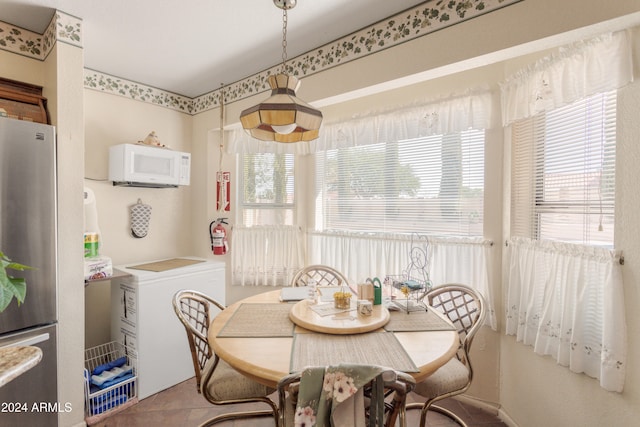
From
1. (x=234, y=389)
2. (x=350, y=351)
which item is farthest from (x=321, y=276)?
(x=350, y=351)

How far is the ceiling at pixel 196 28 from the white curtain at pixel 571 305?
1692 mm

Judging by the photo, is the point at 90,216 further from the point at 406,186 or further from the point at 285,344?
the point at 406,186

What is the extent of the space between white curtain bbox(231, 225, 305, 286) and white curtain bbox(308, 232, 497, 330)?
172mm

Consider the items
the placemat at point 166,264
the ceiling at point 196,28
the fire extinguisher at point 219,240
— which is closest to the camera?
the ceiling at point 196,28

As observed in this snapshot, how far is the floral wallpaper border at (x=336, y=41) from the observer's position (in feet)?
5.73

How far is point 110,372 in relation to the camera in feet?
7.35

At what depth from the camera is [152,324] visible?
7.70ft

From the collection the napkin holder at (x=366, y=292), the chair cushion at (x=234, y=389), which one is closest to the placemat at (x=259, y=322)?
the chair cushion at (x=234, y=389)

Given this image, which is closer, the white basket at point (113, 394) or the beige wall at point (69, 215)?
the beige wall at point (69, 215)

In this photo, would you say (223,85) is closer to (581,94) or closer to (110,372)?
(110,372)

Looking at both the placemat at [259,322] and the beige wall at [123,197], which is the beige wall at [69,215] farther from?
the placemat at [259,322]

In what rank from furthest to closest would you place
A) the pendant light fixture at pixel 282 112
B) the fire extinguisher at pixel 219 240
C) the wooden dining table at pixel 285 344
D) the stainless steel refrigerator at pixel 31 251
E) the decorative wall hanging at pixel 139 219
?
the fire extinguisher at pixel 219 240, the decorative wall hanging at pixel 139 219, the stainless steel refrigerator at pixel 31 251, the pendant light fixture at pixel 282 112, the wooden dining table at pixel 285 344

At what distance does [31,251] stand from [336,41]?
2.30 m

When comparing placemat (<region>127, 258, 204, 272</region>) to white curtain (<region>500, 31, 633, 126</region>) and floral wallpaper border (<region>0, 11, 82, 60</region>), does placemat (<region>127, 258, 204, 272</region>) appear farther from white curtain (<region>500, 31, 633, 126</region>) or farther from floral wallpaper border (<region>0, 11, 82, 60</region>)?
white curtain (<region>500, 31, 633, 126</region>)
